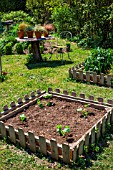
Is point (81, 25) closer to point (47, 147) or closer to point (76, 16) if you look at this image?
point (76, 16)

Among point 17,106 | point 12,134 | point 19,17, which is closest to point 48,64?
point 17,106

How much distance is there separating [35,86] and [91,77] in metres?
1.69

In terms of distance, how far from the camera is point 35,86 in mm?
7984

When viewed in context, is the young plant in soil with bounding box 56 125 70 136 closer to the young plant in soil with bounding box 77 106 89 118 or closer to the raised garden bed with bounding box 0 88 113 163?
the raised garden bed with bounding box 0 88 113 163

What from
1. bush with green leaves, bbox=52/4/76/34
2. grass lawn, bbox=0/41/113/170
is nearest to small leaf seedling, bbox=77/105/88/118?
grass lawn, bbox=0/41/113/170

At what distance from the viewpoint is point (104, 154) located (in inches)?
177

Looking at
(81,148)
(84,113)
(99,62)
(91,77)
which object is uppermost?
(99,62)

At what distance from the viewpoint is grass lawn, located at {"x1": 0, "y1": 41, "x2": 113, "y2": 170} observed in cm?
434

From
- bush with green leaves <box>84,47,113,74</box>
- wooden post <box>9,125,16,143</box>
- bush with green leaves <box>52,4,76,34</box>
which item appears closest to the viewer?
wooden post <box>9,125,16,143</box>

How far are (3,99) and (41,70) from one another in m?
2.80

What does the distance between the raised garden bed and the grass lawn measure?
8.6 inches

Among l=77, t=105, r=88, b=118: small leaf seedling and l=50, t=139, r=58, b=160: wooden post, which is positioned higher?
l=77, t=105, r=88, b=118: small leaf seedling

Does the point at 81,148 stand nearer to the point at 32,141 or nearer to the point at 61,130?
the point at 61,130

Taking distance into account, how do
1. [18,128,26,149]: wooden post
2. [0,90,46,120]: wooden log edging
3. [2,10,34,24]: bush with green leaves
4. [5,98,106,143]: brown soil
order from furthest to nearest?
1. [2,10,34,24]: bush with green leaves
2. [0,90,46,120]: wooden log edging
3. [5,98,106,143]: brown soil
4. [18,128,26,149]: wooden post
